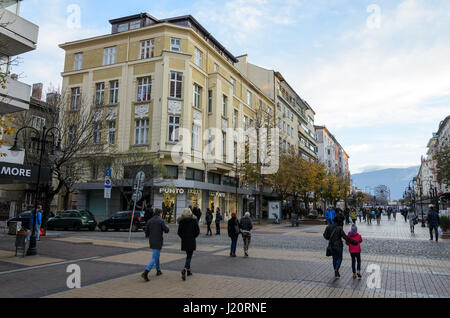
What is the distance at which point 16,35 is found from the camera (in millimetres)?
15203

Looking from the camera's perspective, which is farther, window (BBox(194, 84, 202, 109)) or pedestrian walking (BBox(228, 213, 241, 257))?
window (BBox(194, 84, 202, 109))

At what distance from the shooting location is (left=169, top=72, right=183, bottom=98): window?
31281 millimetres

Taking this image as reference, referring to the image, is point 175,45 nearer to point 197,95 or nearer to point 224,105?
point 197,95

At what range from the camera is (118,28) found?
36.0m

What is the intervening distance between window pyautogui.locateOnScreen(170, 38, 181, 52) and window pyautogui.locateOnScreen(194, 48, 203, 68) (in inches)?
80.6

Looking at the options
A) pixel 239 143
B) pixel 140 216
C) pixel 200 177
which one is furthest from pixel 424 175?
pixel 140 216

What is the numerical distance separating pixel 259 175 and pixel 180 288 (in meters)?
28.6

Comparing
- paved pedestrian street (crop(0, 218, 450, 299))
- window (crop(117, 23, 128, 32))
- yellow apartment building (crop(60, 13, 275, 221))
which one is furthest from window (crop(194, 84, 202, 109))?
paved pedestrian street (crop(0, 218, 450, 299))

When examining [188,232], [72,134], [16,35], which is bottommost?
[188,232]

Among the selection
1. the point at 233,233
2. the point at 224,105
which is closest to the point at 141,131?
the point at 224,105

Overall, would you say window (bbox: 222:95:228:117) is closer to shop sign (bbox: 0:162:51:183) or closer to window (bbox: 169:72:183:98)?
window (bbox: 169:72:183:98)

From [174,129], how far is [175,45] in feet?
28.4
